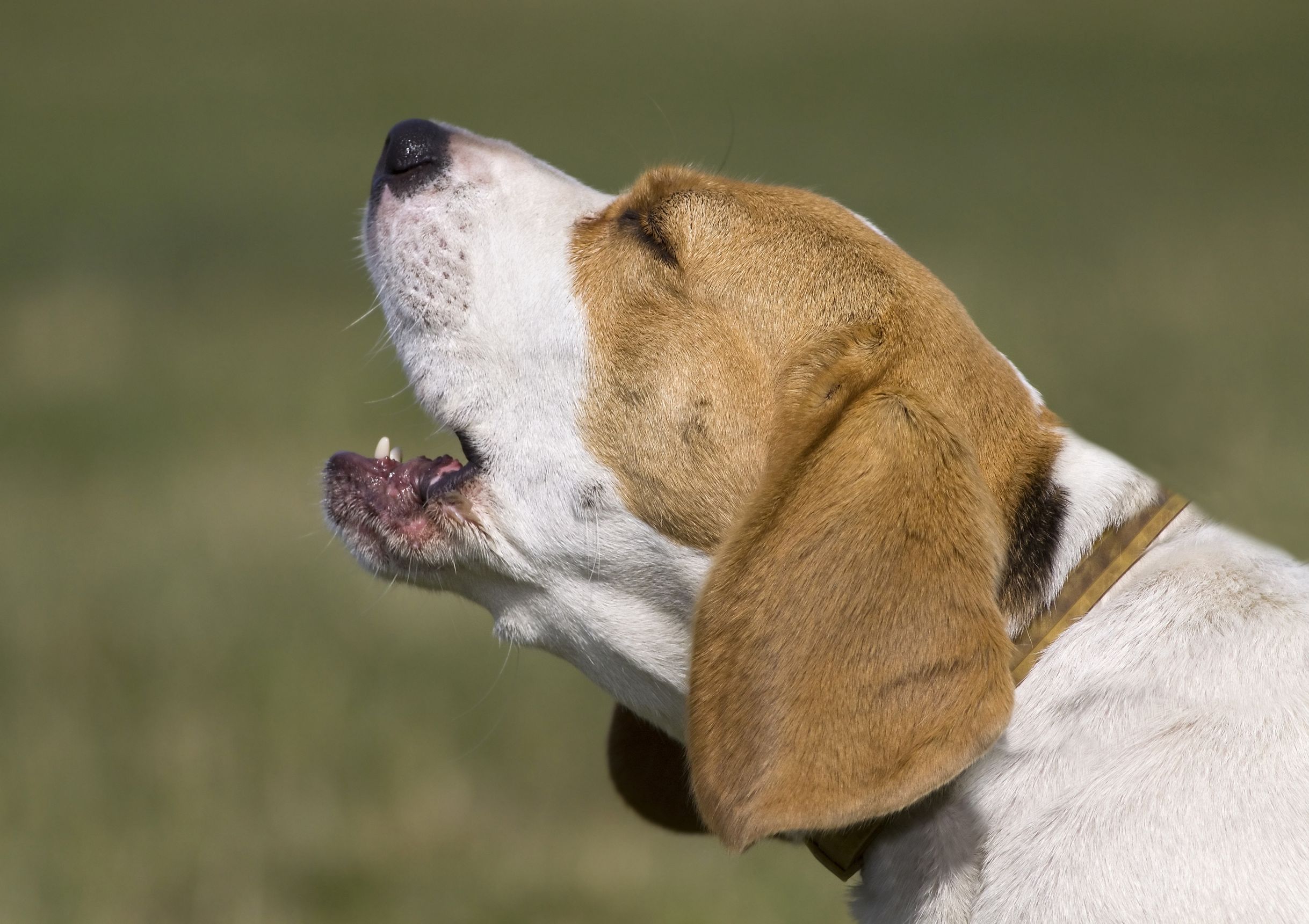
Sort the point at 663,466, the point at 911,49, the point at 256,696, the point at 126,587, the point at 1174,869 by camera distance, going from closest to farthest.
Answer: the point at 1174,869 → the point at 663,466 → the point at 256,696 → the point at 126,587 → the point at 911,49

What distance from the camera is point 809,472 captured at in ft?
9.43

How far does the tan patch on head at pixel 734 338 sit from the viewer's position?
3.17m

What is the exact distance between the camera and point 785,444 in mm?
3016

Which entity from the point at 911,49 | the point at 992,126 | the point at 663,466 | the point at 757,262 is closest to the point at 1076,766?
the point at 663,466

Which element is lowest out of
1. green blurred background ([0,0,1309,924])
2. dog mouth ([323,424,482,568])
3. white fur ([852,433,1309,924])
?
green blurred background ([0,0,1309,924])

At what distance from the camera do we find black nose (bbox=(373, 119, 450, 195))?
3.76 meters

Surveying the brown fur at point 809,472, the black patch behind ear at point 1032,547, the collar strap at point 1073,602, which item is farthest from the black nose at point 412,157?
the collar strap at point 1073,602

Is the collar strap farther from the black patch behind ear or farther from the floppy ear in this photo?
the floppy ear

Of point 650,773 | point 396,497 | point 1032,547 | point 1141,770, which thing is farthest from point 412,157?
point 1141,770

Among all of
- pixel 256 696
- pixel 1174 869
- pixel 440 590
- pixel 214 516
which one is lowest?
pixel 214 516

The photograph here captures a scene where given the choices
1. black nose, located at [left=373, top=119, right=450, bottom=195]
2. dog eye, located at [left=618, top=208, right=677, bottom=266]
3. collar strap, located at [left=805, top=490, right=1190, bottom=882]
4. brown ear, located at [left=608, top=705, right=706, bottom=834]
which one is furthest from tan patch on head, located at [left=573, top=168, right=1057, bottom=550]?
brown ear, located at [left=608, top=705, right=706, bottom=834]

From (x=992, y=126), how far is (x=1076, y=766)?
86.9ft

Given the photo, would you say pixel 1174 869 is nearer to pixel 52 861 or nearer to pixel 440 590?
pixel 440 590

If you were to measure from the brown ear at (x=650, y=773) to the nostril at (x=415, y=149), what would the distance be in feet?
5.46
